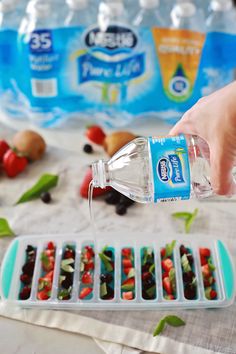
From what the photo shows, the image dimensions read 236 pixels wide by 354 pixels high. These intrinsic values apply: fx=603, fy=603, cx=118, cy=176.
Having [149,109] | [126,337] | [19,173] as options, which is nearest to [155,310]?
[126,337]

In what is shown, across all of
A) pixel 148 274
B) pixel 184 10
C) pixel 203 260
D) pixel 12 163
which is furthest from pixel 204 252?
pixel 184 10

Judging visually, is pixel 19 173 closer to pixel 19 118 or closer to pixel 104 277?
pixel 19 118

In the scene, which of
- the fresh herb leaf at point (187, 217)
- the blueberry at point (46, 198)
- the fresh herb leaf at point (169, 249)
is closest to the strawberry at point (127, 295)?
the fresh herb leaf at point (169, 249)

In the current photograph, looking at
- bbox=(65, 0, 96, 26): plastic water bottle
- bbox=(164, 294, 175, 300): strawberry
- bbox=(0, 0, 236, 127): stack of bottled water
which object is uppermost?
bbox=(65, 0, 96, 26): plastic water bottle

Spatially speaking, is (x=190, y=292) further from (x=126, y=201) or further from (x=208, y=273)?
(x=126, y=201)

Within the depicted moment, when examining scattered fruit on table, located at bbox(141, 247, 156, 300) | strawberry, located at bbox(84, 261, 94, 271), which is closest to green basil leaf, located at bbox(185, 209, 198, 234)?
scattered fruit on table, located at bbox(141, 247, 156, 300)

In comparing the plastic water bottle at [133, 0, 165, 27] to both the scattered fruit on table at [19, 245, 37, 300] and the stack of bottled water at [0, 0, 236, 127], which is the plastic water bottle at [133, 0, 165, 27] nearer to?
the stack of bottled water at [0, 0, 236, 127]
